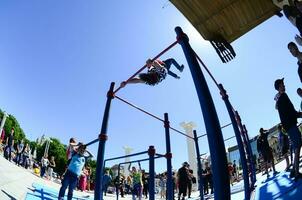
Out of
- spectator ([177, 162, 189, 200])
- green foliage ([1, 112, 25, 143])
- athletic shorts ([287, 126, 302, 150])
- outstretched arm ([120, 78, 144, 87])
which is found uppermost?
green foliage ([1, 112, 25, 143])

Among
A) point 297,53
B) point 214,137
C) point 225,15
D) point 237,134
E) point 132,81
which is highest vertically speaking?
point 225,15

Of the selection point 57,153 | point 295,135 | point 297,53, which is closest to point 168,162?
point 295,135

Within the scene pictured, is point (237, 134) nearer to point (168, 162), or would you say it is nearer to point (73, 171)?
point (168, 162)

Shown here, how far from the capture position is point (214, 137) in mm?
2133

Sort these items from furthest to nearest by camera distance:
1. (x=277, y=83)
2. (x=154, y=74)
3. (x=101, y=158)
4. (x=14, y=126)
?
(x=14, y=126)
(x=154, y=74)
(x=101, y=158)
(x=277, y=83)

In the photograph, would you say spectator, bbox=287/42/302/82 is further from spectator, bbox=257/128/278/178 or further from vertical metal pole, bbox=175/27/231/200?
spectator, bbox=257/128/278/178

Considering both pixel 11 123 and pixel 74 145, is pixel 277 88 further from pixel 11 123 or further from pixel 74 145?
pixel 11 123

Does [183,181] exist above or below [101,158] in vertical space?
above

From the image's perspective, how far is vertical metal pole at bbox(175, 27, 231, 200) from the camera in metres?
1.97

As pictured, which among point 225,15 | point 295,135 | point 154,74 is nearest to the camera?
point 295,135

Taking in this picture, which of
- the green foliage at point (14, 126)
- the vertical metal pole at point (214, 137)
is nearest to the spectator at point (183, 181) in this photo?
the vertical metal pole at point (214, 137)

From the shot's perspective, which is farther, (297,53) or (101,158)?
(101,158)

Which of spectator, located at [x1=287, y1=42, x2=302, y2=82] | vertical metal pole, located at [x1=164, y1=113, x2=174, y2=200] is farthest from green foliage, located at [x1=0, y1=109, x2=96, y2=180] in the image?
spectator, located at [x1=287, y1=42, x2=302, y2=82]

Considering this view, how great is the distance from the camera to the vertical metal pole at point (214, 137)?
1.97 meters
